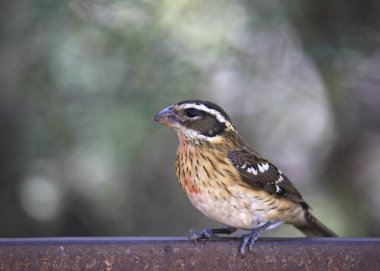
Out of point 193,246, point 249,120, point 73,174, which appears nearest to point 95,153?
point 73,174

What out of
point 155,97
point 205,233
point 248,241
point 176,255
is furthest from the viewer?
point 155,97

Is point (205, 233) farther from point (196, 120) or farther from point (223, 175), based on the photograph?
point (196, 120)

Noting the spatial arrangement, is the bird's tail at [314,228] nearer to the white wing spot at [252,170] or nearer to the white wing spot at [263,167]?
the white wing spot at [263,167]

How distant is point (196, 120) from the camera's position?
15.3ft

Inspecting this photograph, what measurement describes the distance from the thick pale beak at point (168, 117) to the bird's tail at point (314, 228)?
3.81 feet

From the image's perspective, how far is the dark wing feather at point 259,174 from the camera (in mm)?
4574

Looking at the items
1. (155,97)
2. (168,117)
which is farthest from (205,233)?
(155,97)

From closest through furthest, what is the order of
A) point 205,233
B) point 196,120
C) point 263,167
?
point 205,233, point 196,120, point 263,167

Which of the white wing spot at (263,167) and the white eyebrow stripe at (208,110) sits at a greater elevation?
the white eyebrow stripe at (208,110)

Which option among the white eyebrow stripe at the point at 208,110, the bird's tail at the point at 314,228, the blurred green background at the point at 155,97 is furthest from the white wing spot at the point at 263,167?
the blurred green background at the point at 155,97

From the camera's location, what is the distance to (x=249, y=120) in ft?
22.8

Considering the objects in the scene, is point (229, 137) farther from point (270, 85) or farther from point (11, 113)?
point (11, 113)

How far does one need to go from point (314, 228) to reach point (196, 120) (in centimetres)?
117

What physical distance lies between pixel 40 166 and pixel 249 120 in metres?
1.90
